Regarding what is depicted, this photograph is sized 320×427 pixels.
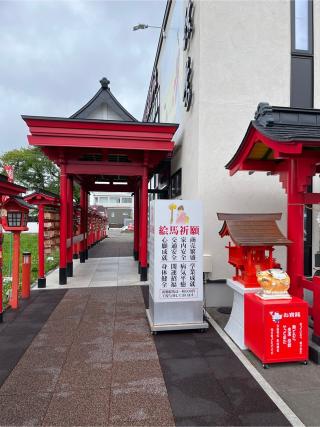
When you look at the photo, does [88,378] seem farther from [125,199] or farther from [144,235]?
[125,199]

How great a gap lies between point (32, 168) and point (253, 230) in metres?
46.3

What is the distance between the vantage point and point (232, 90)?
24.8 feet

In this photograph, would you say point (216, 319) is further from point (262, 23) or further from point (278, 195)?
point (262, 23)

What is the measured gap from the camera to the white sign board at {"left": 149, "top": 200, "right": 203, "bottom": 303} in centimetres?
551

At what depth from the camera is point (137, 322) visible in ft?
20.1

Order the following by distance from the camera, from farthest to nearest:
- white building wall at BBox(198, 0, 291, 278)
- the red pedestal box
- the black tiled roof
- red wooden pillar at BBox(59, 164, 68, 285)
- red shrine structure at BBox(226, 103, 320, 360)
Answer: red wooden pillar at BBox(59, 164, 68, 285) → white building wall at BBox(198, 0, 291, 278) → red shrine structure at BBox(226, 103, 320, 360) → the black tiled roof → the red pedestal box

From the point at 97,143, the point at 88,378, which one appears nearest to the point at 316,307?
the point at 88,378

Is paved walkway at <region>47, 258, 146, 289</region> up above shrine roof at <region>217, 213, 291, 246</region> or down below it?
below

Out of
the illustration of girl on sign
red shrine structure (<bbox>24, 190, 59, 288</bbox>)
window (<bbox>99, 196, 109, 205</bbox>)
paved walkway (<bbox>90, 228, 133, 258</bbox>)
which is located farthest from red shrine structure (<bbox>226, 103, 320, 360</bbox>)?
window (<bbox>99, 196, 109, 205</bbox>)

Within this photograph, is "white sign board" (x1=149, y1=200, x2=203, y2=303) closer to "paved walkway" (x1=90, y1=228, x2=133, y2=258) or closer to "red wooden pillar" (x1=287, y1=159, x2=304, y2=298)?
"red wooden pillar" (x1=287, y1=159, x2=304, y2=298)

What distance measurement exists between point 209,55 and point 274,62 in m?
1.74

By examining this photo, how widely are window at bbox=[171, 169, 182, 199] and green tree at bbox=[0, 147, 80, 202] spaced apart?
37.2m

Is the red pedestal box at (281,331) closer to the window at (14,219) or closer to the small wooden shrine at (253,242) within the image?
the small wooden shrine at (253,242)

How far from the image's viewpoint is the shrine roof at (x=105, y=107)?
10125mm
